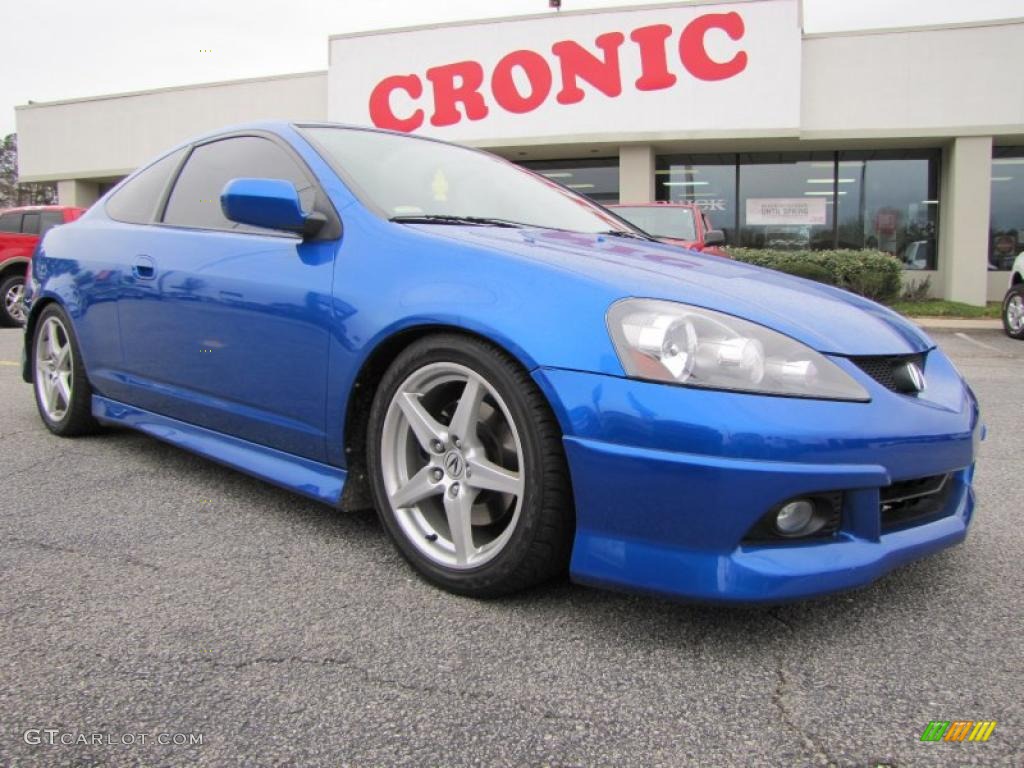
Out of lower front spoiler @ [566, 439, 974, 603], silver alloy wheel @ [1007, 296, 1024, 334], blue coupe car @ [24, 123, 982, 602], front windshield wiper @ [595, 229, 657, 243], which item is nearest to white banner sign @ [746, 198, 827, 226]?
silver alloy wheel @ [1007, 296, 1024, 334]

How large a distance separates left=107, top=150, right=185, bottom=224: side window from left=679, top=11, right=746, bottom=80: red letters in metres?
12.9

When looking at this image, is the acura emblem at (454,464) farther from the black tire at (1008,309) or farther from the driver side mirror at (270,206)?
the black tire at (1008,309)

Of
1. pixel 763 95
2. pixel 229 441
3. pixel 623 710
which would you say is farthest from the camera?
pixel 763 95

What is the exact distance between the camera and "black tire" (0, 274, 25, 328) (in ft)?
36.9

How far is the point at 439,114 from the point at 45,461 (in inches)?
540

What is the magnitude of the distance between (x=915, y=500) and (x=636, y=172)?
47.1 feet

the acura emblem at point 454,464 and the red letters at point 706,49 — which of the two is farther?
the red letters at point 706,49

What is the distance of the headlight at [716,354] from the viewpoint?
6.12 ft

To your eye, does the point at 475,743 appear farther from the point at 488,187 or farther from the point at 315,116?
the point at 315,116

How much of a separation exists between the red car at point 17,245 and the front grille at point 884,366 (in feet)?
38.3

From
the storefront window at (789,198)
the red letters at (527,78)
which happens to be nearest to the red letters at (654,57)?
the red letters at (527,78)

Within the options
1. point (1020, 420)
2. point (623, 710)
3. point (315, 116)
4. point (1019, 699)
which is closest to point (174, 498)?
point (623, 710)

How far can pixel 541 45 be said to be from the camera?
15297mm

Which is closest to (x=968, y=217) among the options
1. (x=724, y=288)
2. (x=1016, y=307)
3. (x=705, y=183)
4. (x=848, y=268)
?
(x=848, y=268)
